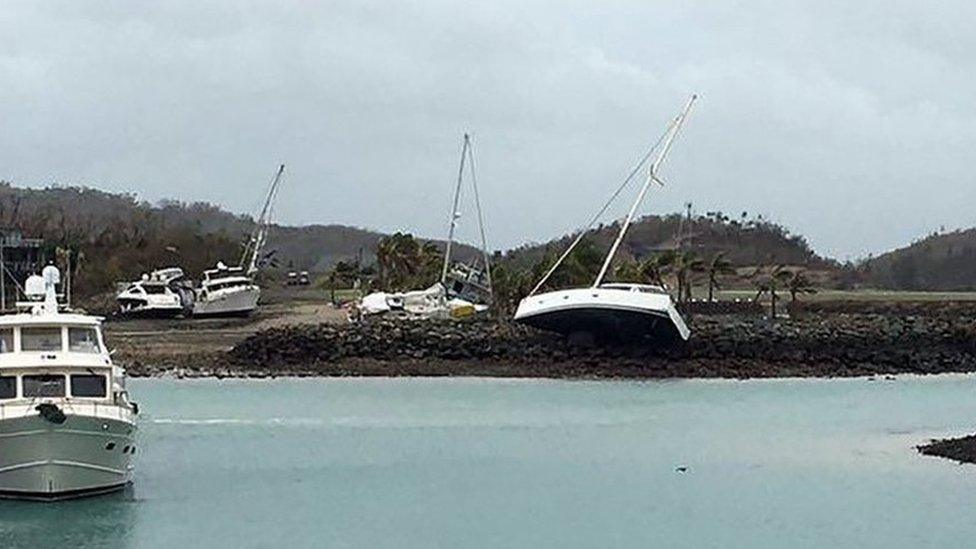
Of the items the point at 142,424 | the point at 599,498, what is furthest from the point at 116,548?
the point at 142,424

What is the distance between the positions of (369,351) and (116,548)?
135 ft

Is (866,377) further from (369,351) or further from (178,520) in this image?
(178,520)

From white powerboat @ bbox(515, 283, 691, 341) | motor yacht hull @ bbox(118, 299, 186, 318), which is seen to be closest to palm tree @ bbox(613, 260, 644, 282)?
motor yacht hull @ bbox(118, 299, 186, 318)

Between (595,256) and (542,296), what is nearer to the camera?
(542,296)

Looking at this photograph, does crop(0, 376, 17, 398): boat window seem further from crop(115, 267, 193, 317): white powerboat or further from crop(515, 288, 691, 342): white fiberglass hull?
crop(115, 267, 193, 317): white powerboat

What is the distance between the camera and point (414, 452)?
1917 inches

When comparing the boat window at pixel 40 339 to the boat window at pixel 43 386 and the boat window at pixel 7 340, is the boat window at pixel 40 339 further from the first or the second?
the boat window at pixel 43 386

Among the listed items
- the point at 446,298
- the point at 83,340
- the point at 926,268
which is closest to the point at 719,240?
the point at 926,268

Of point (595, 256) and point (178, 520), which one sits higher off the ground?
point (595, 256)

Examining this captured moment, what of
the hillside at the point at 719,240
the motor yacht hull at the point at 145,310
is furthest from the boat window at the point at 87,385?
the hillside at the point at 719,240

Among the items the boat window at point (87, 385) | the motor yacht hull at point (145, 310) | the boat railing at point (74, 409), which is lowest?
the boat railing at point (74, 409)

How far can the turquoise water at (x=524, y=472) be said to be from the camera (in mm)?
36250

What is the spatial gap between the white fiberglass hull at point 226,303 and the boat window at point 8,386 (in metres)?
54.7

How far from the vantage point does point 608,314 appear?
72.6m
